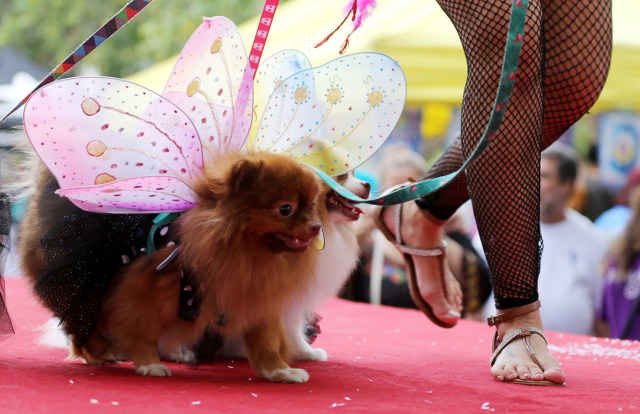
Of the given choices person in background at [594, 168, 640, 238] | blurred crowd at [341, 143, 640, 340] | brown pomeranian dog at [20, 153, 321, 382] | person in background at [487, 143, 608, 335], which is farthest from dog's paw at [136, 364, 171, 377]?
person in background at [594, 168, 640, 238]

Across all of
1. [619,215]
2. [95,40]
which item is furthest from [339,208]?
[619,215]

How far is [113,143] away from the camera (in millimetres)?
2041

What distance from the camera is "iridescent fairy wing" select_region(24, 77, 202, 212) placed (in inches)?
77.5

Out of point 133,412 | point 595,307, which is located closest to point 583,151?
point 595,307

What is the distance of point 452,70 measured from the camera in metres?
5.77

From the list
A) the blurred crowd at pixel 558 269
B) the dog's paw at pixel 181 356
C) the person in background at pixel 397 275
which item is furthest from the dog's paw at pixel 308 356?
the person in background at pixel 397 275

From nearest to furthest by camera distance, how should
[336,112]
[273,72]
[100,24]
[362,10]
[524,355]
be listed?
[524,355] < [336,112] < [273,72] < [362,10] < [100,24]

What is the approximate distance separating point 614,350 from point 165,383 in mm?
1787

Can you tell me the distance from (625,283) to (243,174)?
3079 mm

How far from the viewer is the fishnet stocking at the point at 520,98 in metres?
2.13

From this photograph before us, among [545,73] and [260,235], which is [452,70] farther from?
[260,235]

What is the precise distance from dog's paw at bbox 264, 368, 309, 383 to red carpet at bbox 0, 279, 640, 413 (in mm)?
37

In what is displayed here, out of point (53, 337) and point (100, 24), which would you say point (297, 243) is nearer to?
point (53, 337)

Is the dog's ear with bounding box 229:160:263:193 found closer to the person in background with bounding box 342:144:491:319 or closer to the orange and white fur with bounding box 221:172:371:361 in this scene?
the orange and white fur with bounding box 221:172:371:361
